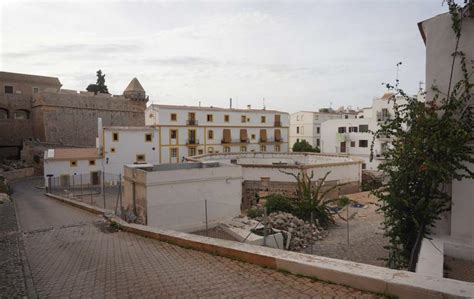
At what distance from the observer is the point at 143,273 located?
6.08 meters

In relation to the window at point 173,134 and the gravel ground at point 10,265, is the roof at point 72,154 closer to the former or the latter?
the window at point 173,134

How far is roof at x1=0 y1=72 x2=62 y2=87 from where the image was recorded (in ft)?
142

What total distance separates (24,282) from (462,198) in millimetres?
8713

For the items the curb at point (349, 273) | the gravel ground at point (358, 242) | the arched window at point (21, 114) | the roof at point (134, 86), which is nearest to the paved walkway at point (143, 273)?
the curb at point (349, 273)

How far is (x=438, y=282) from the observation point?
4168 millimetres

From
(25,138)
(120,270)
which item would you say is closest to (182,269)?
(120,270)

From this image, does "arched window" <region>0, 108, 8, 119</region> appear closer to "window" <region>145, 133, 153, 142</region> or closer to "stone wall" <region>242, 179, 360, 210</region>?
"window" <region>145, 133, 153, 142</region>

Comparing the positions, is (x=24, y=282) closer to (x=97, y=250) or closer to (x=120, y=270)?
(x=120, y=270)

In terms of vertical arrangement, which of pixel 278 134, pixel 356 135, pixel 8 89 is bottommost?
pixel 356 135

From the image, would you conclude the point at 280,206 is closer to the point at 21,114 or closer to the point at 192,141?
the point at 192,141

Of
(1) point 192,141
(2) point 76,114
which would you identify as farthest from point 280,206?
(2) point 76,114

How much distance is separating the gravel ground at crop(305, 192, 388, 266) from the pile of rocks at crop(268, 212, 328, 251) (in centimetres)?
36

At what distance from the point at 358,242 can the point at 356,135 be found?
30.6 meters

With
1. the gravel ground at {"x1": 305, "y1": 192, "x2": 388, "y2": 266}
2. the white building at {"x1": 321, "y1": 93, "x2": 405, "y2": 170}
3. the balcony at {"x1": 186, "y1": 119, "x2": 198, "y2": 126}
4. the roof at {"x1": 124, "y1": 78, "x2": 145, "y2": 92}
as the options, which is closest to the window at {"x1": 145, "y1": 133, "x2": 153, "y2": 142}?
the balcony at {"x1": 186, "y1": 119, "x2": 198, "y2": 126}
